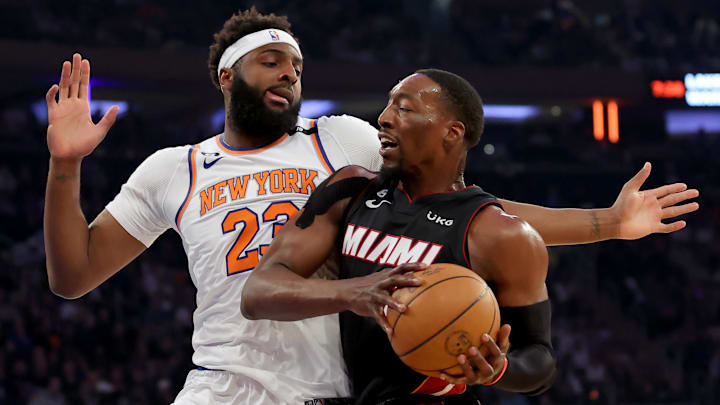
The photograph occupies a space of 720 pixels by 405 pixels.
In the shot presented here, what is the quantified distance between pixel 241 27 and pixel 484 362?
2.22 metres

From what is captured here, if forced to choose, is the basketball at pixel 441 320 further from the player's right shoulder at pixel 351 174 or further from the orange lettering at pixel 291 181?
the orange lettering at pixel 291 181

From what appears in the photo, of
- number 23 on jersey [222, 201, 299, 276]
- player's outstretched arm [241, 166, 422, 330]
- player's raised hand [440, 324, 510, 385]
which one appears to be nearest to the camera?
player's raised hand [440, 324, 510, 385]

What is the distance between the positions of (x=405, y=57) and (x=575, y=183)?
→ 168 inches

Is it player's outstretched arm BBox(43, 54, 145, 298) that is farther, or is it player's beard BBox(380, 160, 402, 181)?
player's outstretched arm BBox(43, 54, 145, 298)

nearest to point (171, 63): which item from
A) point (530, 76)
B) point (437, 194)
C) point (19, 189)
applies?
point (19, 189)

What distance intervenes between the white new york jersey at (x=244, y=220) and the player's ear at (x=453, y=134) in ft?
2.09

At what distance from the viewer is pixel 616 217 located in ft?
12.4

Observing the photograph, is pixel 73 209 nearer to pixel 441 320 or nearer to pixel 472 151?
pixel 441 320

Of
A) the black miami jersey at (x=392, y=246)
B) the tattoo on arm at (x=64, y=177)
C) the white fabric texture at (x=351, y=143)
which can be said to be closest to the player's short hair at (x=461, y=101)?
the black miami jersey at (x=392, y=246)

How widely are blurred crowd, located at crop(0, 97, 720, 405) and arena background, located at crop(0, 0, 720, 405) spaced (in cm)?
3

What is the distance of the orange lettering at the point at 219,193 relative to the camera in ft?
12.1

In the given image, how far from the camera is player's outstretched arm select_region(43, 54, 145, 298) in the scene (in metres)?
3.66

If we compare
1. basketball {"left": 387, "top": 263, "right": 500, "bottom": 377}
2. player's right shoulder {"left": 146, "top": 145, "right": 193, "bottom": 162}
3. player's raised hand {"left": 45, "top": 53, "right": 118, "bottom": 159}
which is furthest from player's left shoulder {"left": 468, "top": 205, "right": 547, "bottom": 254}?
player's raised hand {"left": 45, "top": 53, "right": 118, "bottom": 159}

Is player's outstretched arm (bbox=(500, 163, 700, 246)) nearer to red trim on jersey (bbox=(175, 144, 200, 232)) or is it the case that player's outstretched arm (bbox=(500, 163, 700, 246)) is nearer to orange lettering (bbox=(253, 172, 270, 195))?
orange lettering (bbox=(253, 172, 270, 195))
